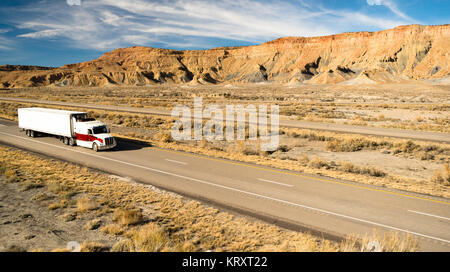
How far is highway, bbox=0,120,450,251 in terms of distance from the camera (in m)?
9.69

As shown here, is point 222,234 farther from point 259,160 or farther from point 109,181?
point 259,160

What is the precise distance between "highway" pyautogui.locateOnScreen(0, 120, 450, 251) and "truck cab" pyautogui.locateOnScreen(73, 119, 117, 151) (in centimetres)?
87

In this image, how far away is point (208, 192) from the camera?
1268 cm

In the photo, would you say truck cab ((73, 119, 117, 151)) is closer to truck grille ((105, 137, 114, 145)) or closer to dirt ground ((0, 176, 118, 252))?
truck grille ((105, 137, 114, 145))

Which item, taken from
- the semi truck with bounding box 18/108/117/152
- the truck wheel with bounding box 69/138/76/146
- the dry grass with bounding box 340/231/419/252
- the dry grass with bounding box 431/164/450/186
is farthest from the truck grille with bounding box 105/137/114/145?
the dry grass with bounding box 431/164/450/186

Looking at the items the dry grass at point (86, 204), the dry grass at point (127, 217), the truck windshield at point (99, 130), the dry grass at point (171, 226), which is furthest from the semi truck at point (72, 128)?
the dry grass at point (127, 217)

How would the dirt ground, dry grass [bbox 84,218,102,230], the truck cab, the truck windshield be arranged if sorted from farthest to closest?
the truck windshield
the truck cab
dry grass [bbox 84,218,102,230]
the dirt ground

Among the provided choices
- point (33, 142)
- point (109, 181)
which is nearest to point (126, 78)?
point (33, 142)

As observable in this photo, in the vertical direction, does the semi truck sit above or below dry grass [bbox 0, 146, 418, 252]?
above

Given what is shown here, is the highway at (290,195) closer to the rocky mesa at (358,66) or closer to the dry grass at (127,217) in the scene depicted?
the dry grass at (127,217)

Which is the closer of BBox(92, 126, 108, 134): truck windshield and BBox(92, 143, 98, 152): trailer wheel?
BBox(92, 143, 98, 152): trailer wheel

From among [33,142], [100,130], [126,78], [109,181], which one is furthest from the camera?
[126,78]

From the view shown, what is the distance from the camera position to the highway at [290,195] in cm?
969
